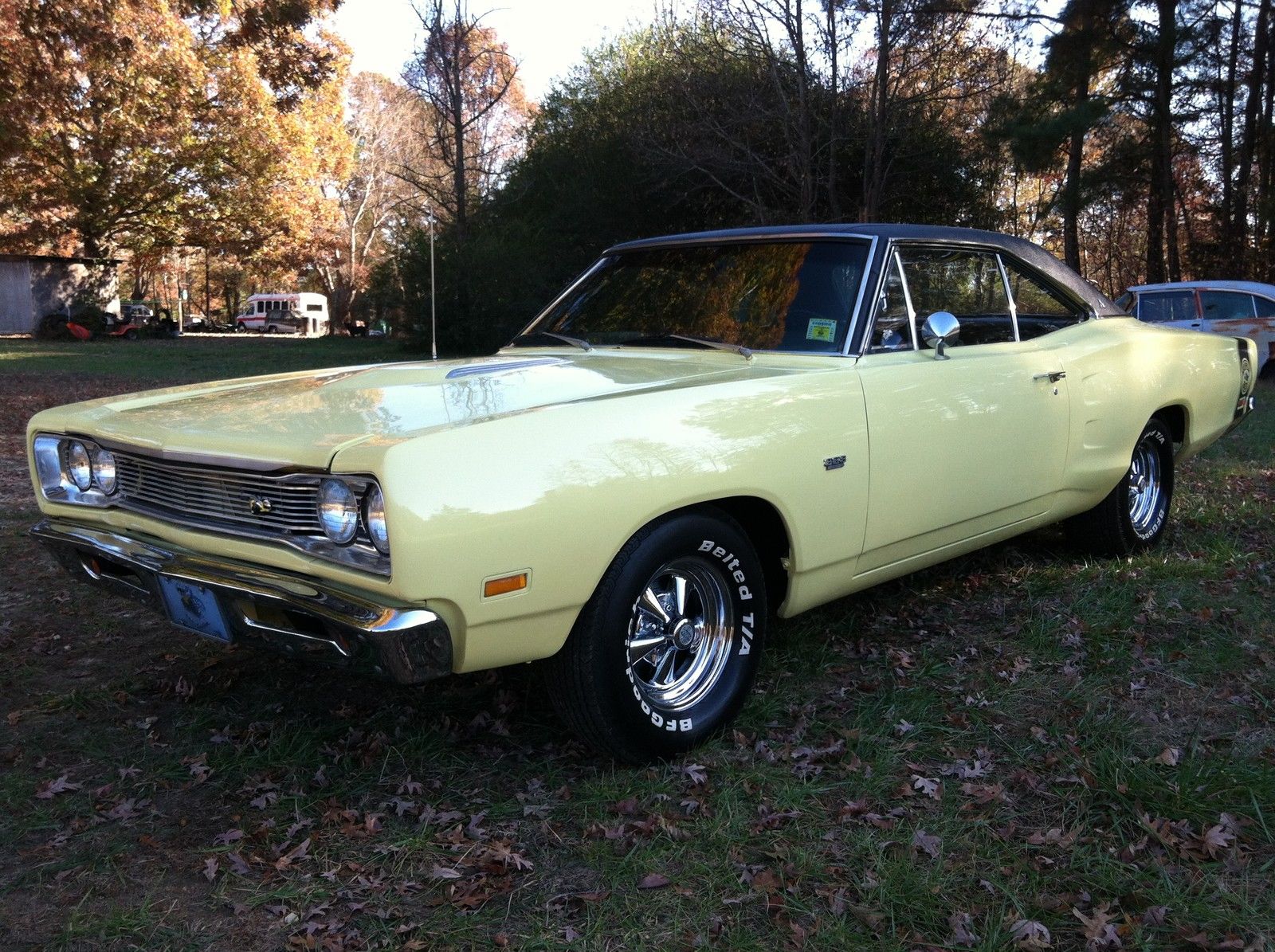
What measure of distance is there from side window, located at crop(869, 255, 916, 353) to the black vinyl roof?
15 cm

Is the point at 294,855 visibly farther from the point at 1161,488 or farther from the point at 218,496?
the point at 1161,488

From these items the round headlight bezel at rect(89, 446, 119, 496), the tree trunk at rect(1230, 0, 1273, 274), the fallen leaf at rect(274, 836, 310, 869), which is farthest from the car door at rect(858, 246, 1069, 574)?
the tree trunk at rect(1230, 0, 1273, 274)

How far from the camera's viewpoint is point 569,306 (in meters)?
4.43

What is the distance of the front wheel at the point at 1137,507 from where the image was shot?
4805mm

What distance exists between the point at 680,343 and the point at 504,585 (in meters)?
1.61

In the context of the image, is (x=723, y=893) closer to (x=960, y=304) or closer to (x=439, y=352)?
(x=960, y=304)

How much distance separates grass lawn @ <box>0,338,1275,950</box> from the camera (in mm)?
2350

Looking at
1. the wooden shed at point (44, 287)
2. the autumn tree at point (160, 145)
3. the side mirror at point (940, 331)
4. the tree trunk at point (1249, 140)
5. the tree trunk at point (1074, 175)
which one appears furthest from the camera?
the wooden shed at point (44, 287)

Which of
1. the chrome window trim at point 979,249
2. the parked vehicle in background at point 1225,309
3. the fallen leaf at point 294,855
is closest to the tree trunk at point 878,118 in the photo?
the parked vehicle in background at point 1225,309

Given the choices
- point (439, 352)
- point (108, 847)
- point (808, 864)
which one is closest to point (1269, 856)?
point (808, 864)

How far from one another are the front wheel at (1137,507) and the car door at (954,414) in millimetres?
704

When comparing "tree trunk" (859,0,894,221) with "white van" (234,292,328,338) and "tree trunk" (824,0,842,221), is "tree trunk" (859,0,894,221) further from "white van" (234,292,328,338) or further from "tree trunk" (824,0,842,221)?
"white van" (234,292,328,338)

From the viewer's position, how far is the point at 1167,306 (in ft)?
44.6

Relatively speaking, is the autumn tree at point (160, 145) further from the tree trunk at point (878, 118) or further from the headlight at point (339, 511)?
the headlight at point (339, 511)
